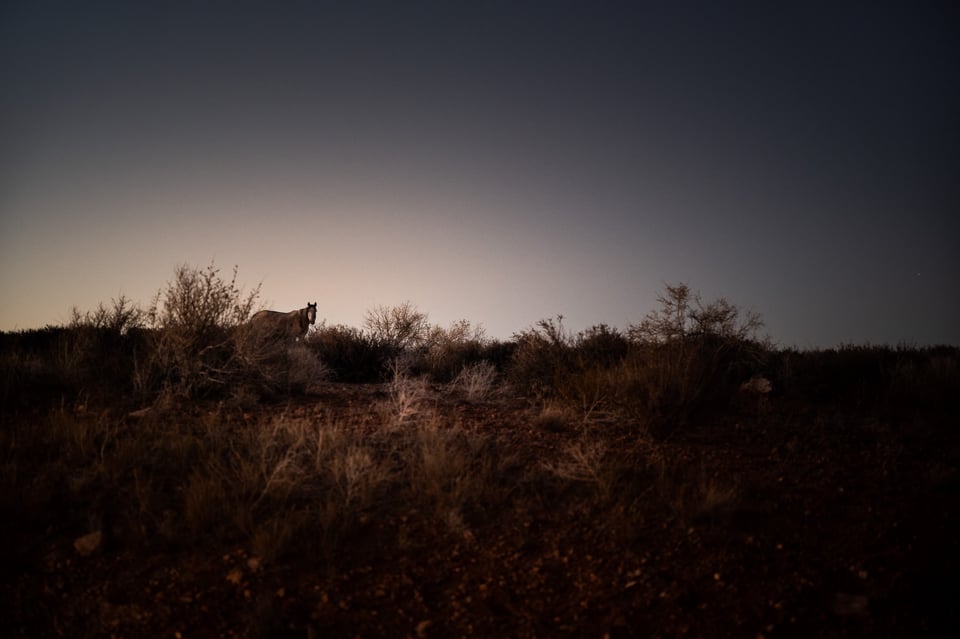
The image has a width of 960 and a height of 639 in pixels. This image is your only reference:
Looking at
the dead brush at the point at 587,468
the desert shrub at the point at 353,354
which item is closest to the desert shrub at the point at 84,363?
the desert shrub at the point at 353,354

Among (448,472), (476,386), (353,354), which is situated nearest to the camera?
(448,472)

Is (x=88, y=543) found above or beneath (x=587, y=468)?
beneath

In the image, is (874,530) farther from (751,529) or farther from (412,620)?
(412,620)

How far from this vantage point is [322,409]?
22.6 feet

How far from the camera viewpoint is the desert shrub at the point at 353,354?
1070 centimetres

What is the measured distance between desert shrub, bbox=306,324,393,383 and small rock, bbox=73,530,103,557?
652 centimetres

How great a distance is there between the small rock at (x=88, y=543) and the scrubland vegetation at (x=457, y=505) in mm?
15

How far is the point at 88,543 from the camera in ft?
12.1

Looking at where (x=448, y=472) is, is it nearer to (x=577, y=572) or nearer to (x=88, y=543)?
(x=577, y=572)

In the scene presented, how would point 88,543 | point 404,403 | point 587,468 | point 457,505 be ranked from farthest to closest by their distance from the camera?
point 404,403, point 587,468, point 457,505, point 88,543

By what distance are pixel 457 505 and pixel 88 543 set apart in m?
2.83

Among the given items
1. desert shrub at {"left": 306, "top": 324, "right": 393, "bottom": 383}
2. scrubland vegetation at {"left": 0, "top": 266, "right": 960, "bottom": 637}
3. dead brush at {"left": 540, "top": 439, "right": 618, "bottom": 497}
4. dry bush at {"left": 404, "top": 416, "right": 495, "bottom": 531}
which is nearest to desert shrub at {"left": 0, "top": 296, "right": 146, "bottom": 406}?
scrubland vegetation at {"left": 0, "top": 266, "right": 960, "bottom": 637}

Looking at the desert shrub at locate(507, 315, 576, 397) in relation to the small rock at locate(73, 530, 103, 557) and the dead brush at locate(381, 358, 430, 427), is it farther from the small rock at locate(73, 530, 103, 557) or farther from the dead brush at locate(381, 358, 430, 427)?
the small rock at locate(73, 530, 103, 557)

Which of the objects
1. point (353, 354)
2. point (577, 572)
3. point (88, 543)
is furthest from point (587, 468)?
point (353, 354)
